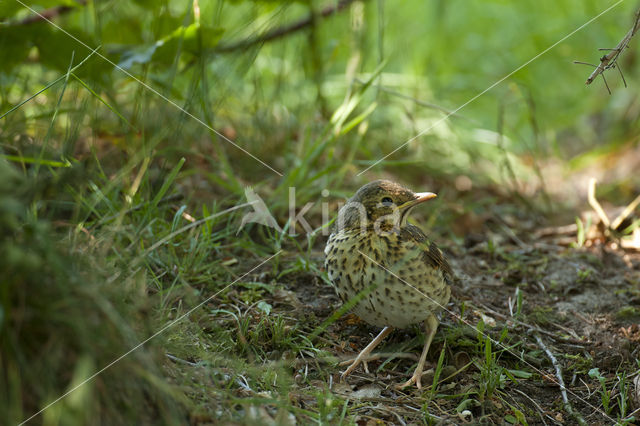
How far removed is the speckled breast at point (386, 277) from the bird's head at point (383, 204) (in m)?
0.08

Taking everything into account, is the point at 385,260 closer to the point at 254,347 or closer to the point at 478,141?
the point at 254,347

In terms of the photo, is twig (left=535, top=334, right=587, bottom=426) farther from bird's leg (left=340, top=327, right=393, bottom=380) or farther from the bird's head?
the bird's head

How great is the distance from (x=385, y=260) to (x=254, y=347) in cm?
71

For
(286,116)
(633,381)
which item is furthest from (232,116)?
(633,381)

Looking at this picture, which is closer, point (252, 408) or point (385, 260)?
point (252, 408)

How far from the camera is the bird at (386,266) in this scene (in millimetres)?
2646

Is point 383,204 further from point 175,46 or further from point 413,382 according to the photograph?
point 175,46

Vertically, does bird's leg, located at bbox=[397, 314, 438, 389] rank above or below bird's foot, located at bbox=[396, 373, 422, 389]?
above

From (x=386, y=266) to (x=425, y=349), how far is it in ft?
1.43

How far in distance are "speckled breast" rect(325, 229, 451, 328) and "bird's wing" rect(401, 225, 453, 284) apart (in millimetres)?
21

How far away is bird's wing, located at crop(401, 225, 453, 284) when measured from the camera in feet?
9.34

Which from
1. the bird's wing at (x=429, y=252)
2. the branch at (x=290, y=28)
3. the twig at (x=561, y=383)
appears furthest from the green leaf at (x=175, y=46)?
the twig at (x=561, y=383)

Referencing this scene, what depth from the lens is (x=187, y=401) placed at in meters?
1.89

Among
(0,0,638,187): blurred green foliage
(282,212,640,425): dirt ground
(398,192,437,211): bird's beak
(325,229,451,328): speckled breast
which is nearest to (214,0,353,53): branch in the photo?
(0,0,638,187): blurred green foliage
